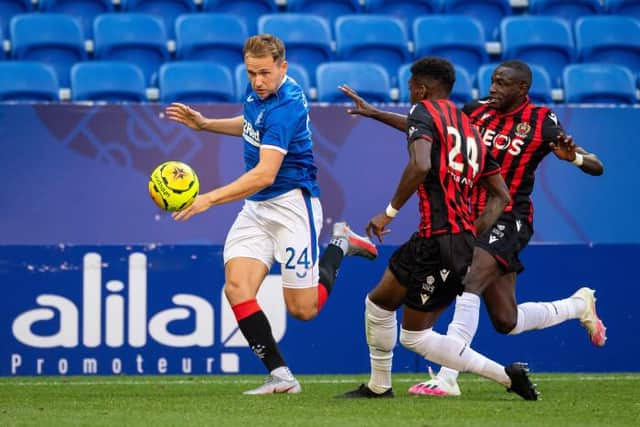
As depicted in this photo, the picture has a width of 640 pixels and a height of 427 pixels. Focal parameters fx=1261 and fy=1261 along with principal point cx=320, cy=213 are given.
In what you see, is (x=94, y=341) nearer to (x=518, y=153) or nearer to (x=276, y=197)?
(x=276, y=197)

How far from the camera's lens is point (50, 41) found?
11.6 metres

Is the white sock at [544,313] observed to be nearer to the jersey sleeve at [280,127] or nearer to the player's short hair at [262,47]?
the jersey sleeve at [280,127]

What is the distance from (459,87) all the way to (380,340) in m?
5.02

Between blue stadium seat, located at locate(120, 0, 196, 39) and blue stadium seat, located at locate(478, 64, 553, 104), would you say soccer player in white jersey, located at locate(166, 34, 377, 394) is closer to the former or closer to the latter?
blue stadium seat, located at locate(478, 64, 553, 104)

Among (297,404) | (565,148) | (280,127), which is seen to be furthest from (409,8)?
(297,404)

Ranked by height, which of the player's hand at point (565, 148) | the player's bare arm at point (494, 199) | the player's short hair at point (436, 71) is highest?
the player's short hair at point (436, 71)


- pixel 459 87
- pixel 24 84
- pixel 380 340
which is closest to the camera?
pixel 380 340

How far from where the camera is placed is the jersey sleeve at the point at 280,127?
649 centimetres

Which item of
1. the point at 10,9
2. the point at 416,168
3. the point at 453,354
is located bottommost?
the point at 453,354

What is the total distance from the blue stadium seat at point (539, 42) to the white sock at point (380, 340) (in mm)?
Answer: 6278

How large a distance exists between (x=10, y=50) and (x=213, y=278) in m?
4.02

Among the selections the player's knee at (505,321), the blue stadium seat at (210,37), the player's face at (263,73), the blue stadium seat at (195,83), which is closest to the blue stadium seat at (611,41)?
the blue stadium seat at (210,37)

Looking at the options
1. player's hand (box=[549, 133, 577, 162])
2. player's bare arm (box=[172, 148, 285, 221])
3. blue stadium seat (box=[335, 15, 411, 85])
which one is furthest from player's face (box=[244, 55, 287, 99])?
blue stadium seat (box=[335, 15, 411, 85])

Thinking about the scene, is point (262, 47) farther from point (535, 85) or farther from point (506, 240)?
point (535, 85)
